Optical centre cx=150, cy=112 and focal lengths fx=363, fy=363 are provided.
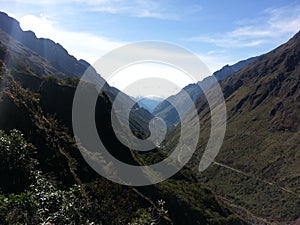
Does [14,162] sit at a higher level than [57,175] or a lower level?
higher

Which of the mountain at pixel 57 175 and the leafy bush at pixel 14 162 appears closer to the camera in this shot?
the mountain at pixel 57 175

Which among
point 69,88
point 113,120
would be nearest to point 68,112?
point 69,88

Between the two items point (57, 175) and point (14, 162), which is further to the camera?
point (57, 175)

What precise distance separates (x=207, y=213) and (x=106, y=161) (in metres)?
44.6

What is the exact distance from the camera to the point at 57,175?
4853cm

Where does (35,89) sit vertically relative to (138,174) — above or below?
above

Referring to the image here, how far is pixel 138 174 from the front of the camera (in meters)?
66.6

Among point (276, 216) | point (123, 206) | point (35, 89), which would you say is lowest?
point (276, 216)

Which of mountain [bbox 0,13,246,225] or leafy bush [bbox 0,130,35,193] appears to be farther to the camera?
leafy bush [bbox 0,130,35,193]

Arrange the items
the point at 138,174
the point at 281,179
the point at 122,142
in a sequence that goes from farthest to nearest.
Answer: the point at 281,179, the point at 122,142, the point at 138,174

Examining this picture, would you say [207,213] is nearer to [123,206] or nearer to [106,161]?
[106,161]

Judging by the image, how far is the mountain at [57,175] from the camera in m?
20.1

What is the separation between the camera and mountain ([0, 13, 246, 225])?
20.1 m

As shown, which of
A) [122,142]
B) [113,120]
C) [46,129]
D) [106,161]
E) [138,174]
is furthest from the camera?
[113,120]
